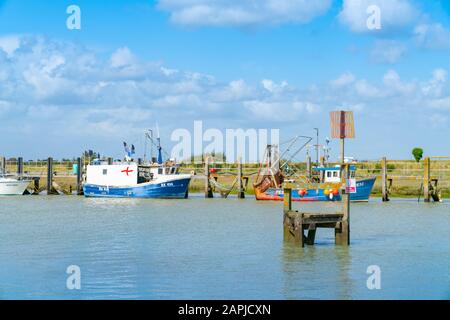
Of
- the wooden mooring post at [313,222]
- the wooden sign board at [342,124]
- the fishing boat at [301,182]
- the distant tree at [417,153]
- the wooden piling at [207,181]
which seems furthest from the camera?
the distant tree at [417,153]

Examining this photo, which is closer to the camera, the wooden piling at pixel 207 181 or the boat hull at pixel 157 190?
the boat hull at pixel 157 190

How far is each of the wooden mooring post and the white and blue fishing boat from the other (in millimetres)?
36948

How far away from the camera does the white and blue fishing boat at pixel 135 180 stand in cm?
6359

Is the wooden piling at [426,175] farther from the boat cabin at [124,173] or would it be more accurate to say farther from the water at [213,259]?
the boat cabin at [124,173]

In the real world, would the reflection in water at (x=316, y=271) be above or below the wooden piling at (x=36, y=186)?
below

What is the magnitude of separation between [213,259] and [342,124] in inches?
230

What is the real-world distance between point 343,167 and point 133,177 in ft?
→ 134

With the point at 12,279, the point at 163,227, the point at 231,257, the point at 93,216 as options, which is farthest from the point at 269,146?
the point at 12,279

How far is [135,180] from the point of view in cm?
6544

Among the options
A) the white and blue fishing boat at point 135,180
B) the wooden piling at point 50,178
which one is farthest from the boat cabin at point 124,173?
the wooden piling at point 50,178

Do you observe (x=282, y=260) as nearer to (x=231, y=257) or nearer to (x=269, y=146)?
(x=231, y=257)

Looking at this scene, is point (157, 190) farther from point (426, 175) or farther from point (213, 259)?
point (213, 259)

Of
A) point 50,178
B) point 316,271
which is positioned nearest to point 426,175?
point 50,178

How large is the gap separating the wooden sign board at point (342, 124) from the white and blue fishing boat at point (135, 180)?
128ft
